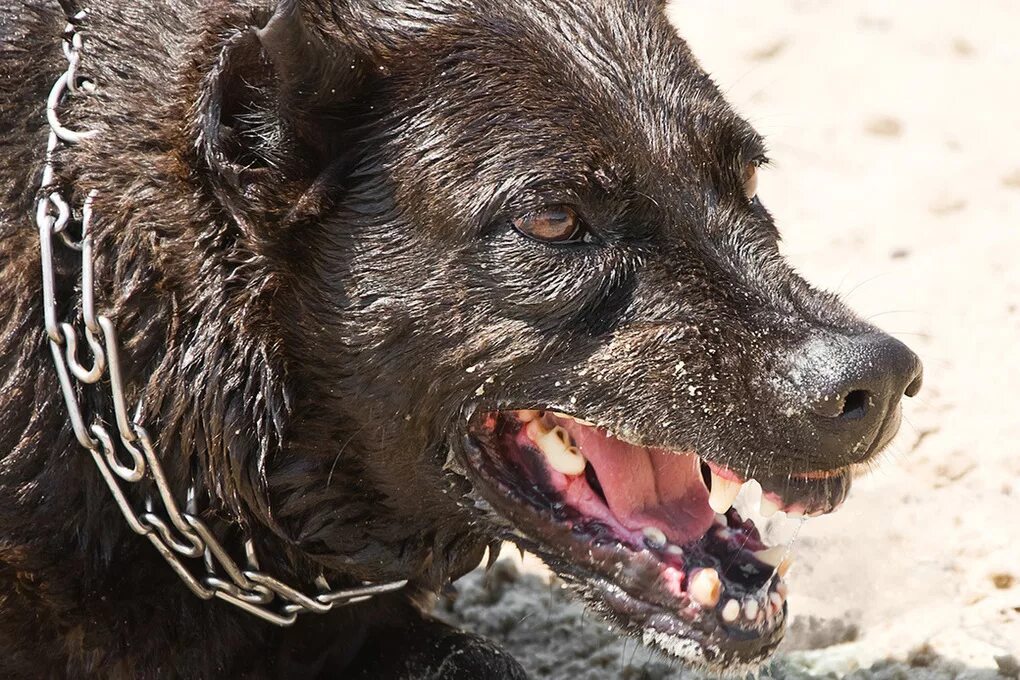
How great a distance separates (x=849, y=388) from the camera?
304 centimetres

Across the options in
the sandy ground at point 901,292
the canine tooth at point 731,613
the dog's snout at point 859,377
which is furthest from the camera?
the sandy ground at point 901,292

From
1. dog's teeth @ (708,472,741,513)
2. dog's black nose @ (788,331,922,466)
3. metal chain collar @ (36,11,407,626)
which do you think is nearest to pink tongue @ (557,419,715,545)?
dog's teeth @ (708,472,741,513)

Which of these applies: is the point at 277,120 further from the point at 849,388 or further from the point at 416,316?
the point at 849,388

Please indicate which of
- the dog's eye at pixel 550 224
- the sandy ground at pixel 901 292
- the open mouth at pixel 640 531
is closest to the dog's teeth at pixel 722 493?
the open mouth at pixel 640 531

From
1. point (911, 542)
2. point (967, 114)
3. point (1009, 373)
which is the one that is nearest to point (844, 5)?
point (967, 114)

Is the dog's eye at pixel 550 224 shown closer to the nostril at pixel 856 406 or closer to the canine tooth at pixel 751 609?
the nostril at pixel 856 406

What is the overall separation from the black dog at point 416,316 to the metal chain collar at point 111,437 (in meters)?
0.03

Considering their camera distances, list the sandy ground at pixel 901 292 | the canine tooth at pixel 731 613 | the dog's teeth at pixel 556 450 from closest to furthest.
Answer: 1. the canine tooth at pixel 731 613
2. the dog's teeth at pixel 556 450
3. the sandy ground at pixel 901 292

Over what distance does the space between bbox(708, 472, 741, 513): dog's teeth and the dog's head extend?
34mm

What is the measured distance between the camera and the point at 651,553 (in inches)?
131

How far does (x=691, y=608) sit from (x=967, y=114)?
3.66 m

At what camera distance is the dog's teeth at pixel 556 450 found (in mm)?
3398

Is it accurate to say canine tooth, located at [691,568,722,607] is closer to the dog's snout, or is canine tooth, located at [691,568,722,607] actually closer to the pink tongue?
the pink tongue

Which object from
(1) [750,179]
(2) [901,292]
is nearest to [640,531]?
(1) [750,179]
